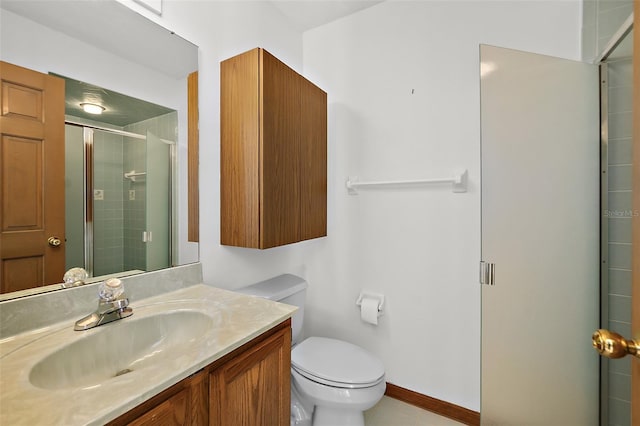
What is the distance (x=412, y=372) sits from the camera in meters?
1.69

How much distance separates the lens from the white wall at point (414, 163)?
1492mm

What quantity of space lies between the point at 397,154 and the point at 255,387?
4.65ft

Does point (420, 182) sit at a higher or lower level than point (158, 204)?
higher

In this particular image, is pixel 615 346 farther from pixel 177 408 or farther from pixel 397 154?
pixel 397 154

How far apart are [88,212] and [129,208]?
5.3 inches

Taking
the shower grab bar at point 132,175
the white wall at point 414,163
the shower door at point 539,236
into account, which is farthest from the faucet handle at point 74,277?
the shower door at point 539,236

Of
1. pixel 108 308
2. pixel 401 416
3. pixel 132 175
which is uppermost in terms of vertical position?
pixel 132 175

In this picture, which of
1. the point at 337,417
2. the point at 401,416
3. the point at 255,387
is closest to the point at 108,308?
the point at 255,387

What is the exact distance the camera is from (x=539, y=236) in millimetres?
1078

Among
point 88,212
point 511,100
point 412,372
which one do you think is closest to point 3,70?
point 88,212

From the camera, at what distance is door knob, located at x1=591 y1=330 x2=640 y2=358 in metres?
0.49

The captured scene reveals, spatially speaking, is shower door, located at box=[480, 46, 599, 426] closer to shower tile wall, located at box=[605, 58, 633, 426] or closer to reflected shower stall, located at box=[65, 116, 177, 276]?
shower tile wall, located at box=[605, 58, 633, 426]

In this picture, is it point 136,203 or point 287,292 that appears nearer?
point 136,203

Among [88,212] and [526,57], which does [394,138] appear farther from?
[88,212]
